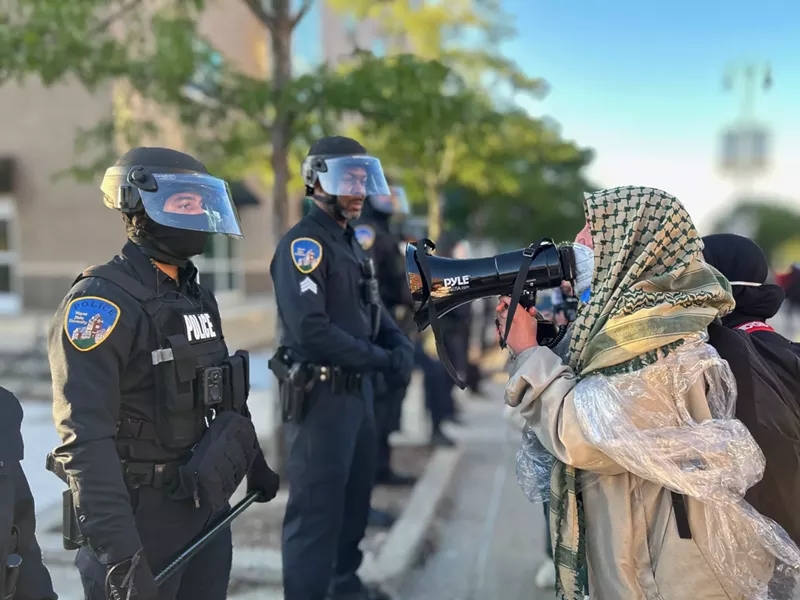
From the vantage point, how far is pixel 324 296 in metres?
2.94

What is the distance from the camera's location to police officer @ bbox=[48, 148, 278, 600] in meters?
1.72

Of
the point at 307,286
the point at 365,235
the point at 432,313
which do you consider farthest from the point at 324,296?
the point at 365,235

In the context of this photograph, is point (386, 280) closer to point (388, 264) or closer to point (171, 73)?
point (388, 264)

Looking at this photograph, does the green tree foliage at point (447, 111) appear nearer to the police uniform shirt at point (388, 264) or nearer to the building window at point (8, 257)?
the police uniform shirt at point (388, 264)

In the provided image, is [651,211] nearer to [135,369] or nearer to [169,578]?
[135,369]

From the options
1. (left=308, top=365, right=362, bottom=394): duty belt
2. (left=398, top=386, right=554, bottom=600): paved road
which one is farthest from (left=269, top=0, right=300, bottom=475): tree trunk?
(left=308, top=365, right=362, bottom=394): duty belt

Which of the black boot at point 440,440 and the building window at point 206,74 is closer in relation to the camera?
the building window at point 206,74

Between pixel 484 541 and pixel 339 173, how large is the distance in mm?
2494

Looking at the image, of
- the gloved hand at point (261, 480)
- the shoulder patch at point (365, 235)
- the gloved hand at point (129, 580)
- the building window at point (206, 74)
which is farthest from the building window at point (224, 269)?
the gloved hand at point (129, 580)

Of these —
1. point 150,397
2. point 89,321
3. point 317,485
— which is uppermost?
point 89,321

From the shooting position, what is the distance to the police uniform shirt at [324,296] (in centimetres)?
286

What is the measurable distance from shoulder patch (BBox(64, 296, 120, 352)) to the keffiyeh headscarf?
51.0 inches

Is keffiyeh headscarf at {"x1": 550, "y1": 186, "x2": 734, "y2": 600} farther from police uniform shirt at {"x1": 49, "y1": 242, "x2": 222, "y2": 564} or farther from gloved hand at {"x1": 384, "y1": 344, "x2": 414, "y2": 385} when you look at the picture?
gloved hand at {"x1": 384, "y1": 344, "x2": 414, "y2": 385}

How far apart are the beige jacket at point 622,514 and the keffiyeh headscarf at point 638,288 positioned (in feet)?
0.30
